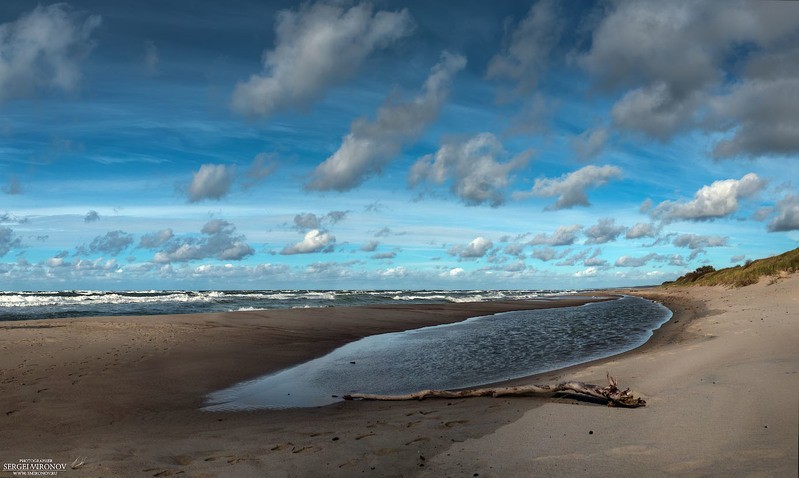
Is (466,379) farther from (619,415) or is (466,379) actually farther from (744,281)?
(744,281)

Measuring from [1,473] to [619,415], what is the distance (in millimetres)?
9148

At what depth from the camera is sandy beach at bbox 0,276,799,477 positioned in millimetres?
5449

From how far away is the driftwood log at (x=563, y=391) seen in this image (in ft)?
24.8

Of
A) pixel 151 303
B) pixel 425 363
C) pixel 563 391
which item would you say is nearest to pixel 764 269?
pixel 425 363

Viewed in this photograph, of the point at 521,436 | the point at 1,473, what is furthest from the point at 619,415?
the point at 1,473

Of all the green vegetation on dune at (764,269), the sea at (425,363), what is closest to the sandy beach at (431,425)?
the sea at (425,363)

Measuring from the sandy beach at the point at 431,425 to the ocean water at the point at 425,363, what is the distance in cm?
113

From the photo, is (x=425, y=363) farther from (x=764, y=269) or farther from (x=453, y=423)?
(x=764, y=269)

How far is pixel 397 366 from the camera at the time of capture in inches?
590

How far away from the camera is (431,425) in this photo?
768 cm

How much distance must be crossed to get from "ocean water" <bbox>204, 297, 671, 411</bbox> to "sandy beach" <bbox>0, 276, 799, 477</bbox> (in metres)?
1.13

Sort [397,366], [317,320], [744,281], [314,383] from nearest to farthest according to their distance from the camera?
[314,383] → [397,366] → [317,320] → [744,281]

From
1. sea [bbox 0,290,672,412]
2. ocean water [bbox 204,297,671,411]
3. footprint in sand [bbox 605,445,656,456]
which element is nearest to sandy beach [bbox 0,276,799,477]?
footprint in sand [bbox 605,445,656,456]

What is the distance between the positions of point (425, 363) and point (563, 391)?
23.6 ft
